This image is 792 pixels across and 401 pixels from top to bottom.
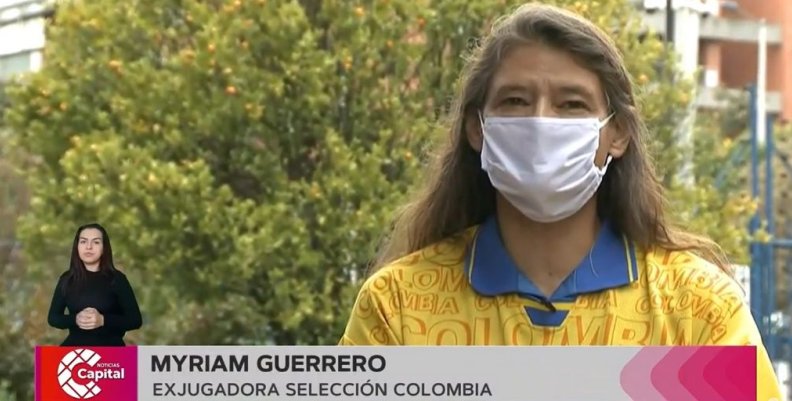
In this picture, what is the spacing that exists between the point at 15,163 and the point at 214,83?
4.39 metres

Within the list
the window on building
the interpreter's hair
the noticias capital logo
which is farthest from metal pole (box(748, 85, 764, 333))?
the window on building

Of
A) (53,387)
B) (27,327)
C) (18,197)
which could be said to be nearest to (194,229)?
(27,327)

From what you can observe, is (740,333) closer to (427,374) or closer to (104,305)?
(427,374)

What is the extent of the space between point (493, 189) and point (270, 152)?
6.51 metres

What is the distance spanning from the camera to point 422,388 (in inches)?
89.5

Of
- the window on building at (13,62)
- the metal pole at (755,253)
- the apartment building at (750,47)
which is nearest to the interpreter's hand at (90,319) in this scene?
the metal pole at (755,253)

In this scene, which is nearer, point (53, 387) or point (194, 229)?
point (53, 387)

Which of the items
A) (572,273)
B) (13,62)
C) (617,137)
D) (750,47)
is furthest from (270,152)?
(750,47)

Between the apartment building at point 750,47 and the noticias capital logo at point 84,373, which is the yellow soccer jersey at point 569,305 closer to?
the noticias capital logo at point 84,373

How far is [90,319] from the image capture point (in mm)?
2578

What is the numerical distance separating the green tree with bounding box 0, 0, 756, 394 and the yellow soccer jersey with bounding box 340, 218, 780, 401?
236 inches

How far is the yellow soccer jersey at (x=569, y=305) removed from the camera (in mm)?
2305

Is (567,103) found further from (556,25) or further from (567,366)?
(567,366)

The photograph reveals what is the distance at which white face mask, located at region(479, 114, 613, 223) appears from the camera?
2.40 meters
